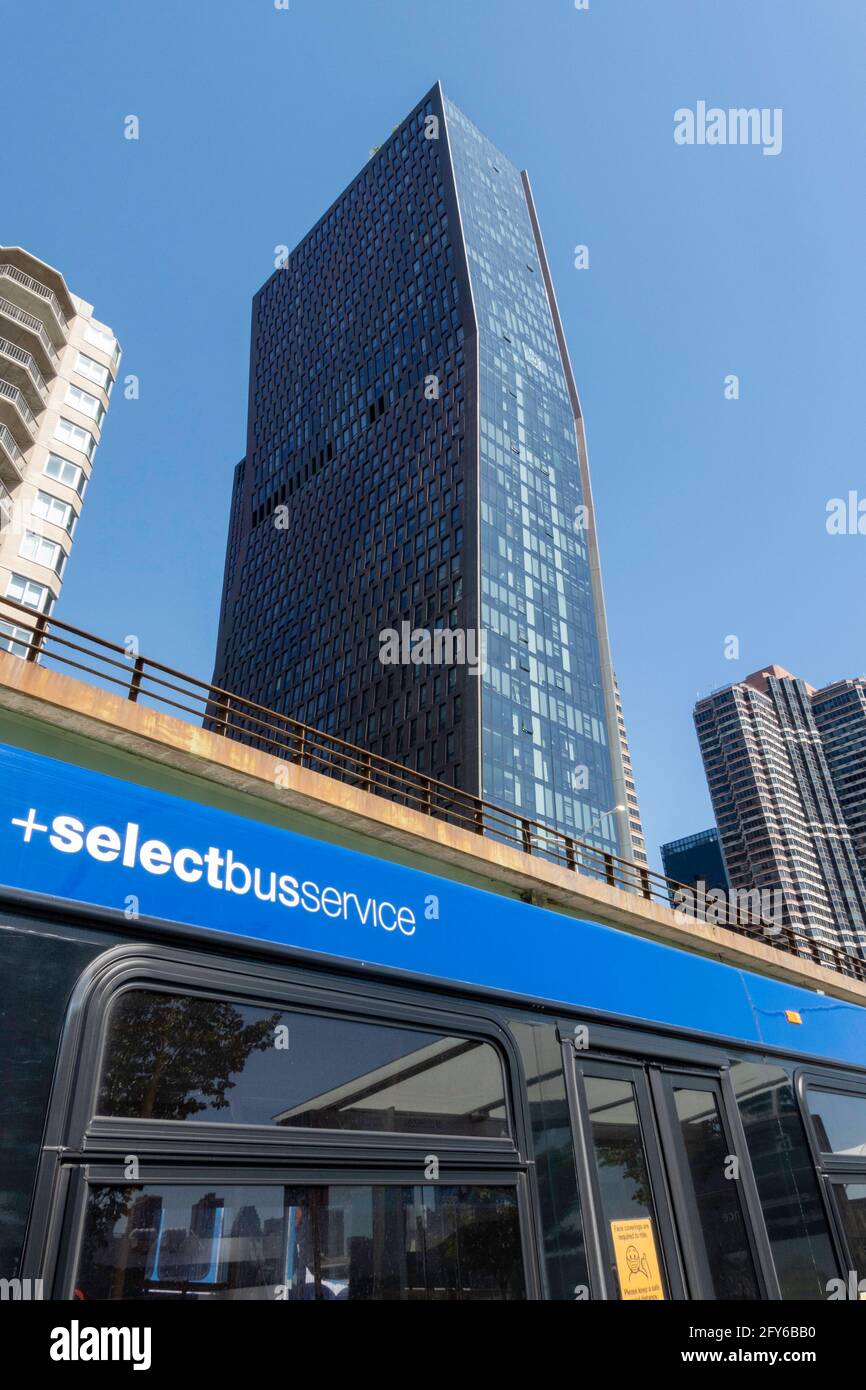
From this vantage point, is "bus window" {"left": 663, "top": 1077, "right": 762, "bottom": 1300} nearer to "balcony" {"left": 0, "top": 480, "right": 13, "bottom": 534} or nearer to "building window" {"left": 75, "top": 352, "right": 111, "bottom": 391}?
"balcony" {"left": 0, "top": 480, "right": 13, "bottom": 534}

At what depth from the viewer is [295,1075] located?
323 cm

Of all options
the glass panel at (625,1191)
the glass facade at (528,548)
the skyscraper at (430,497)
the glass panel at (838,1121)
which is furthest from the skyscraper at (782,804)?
the glass panel at (625,1191)

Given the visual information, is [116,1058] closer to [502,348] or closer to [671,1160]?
[671,1160]

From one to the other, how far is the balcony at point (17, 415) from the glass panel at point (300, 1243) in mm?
48572

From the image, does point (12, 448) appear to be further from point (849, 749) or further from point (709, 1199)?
point (849, 749)

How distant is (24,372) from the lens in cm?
4638

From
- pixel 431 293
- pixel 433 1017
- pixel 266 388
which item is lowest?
pixel 433 1017

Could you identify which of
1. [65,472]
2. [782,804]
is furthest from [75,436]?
[782,804]

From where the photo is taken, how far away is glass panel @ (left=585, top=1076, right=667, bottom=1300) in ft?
13.3

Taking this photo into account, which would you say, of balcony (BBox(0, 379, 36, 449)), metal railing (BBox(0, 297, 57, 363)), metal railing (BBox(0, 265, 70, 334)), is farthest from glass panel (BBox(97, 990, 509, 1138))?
metal railing (BBox(0, 265, 70, 334))

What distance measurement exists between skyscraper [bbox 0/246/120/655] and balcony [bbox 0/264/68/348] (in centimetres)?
6

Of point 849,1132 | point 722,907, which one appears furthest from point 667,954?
point 722,907

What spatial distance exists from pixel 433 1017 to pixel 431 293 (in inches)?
4434

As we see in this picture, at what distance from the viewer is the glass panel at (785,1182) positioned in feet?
16.2
